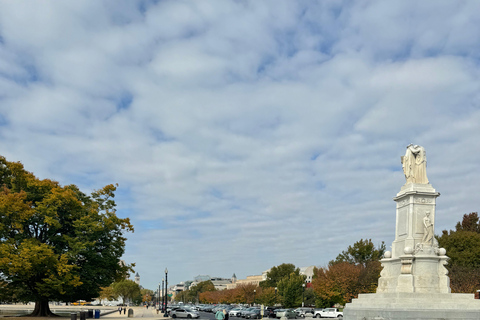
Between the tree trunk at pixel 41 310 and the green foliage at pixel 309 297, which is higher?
the tree trunk at pixel 41 310

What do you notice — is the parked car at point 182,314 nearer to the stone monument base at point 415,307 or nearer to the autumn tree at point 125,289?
the stone monument base at point 415,307

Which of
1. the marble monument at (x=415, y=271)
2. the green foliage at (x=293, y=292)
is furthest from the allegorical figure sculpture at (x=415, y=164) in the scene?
the green foliage at (x=293, y=292)

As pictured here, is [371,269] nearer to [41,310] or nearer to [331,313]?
[331,313]

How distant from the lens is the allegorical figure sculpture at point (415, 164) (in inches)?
936

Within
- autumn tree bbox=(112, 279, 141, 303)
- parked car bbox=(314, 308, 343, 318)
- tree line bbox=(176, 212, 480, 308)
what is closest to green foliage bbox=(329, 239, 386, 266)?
tree line bbox=(176, 212, 480, 308)

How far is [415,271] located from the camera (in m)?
21.8

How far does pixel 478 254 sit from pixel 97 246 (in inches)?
1818

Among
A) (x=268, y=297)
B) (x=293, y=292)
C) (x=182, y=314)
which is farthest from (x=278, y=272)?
(x=182, y=314)

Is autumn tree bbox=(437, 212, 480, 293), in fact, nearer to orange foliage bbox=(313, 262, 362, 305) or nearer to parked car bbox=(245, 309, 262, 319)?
orange foliage bbox=(313, 262, 362, 305)

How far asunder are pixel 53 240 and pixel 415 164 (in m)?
30.8

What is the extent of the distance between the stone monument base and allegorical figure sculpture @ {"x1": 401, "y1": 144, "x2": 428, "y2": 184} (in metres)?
6.11

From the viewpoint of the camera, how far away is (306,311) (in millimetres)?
69062

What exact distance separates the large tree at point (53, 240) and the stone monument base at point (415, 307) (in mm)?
24704

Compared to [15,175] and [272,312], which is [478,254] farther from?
[15,175]
